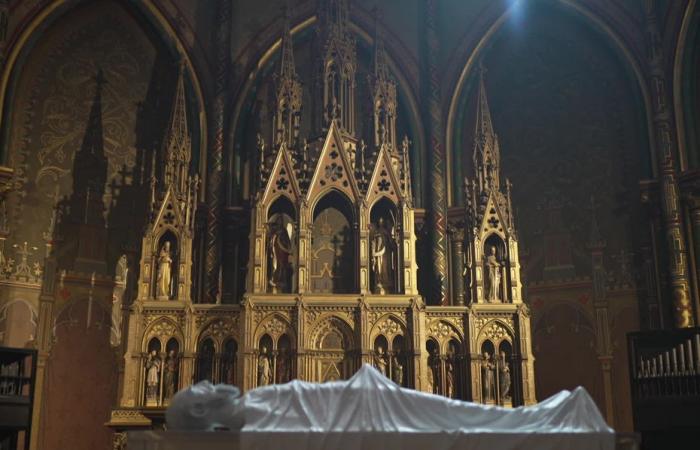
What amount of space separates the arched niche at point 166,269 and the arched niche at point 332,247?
2.25 meters

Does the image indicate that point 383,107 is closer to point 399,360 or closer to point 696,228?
point 399,360

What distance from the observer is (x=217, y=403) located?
8000 millimetres

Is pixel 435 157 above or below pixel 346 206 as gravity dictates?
above

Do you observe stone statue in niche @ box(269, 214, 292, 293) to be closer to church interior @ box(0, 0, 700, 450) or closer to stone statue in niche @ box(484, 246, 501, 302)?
church interior @ box(0, 0, 700, 450)

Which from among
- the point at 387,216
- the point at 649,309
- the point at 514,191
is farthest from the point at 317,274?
the point at 649,309

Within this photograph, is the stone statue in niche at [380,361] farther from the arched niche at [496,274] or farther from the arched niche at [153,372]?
the arched niche at [153,372]

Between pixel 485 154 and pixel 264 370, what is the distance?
520cm

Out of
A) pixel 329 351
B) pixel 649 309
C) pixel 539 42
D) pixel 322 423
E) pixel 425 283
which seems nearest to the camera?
pixel 322 423

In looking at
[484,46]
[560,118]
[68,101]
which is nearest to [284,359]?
[68,101]

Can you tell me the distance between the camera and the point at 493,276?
14031 mm

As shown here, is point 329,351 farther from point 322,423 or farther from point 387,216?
point 322,423

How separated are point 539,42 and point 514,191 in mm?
3050

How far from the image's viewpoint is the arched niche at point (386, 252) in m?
14.0

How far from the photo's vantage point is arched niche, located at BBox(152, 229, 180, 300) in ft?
44.8
